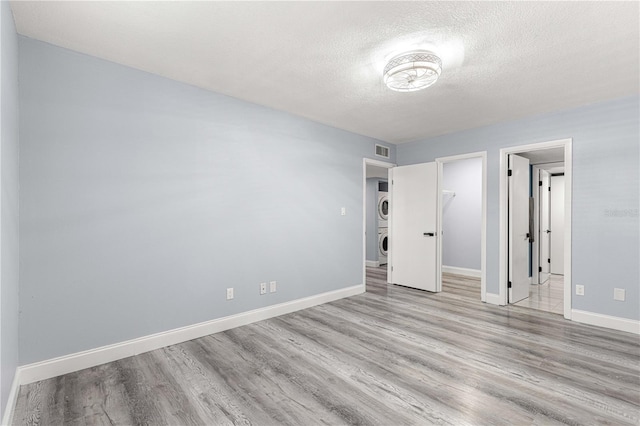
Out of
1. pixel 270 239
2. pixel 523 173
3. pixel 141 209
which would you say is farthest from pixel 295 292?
pixel 523 173

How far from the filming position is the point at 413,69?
7.61 ft

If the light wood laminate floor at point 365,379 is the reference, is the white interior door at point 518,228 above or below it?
above

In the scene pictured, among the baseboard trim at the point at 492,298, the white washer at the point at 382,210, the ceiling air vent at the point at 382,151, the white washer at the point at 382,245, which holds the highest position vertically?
the ceiling air vent at the point at 382,151

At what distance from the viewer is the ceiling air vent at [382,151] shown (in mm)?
5097

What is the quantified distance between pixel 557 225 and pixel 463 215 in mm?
1863

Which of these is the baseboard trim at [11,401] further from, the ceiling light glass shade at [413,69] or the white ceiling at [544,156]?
the white ceiling at [544,156]

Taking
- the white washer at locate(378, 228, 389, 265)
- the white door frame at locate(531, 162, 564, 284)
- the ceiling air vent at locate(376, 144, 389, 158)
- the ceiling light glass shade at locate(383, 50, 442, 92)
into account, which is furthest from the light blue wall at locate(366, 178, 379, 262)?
the ceiling light glass shade at locate(383, 50, 442, 92)

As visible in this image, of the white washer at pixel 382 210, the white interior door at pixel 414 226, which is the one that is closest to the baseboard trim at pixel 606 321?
the white interior door at pixel 414 226

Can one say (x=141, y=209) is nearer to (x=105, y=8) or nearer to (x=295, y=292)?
(x=105, y=8)

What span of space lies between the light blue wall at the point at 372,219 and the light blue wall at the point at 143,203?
3549 mm

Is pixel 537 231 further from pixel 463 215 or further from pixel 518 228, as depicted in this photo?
pixel 518 228

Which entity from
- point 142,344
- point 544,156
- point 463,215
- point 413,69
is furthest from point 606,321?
point 142,344

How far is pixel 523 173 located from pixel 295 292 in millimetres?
3770

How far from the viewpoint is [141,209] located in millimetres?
2656
